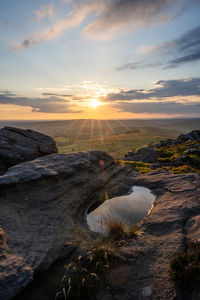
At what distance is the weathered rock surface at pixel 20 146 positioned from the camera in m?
15.8

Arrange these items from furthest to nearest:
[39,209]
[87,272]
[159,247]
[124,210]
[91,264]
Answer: [124,210] → [39,209] → [159,247] → [91,264] → [87,272]

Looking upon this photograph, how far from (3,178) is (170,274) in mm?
10357

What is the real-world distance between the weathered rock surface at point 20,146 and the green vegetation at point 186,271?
14.5 m

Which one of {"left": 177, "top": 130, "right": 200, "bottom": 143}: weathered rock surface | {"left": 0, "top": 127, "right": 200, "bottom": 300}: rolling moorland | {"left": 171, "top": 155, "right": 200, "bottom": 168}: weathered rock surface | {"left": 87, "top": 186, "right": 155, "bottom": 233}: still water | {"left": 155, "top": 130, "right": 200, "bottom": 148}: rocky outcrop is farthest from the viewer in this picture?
{"left": 177, "top": 130, "right": 200, "bottom": 143}: weathered rock surface

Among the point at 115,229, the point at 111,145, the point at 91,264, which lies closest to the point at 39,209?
the point at 115,229

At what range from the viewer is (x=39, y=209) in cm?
1076

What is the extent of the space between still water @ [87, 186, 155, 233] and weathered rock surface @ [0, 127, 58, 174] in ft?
29.2

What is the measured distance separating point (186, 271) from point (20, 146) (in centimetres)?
1666

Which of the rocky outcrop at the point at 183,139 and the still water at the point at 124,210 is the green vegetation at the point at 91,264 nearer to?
the still water at the point at 124,210

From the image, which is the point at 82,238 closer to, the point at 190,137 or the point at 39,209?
the point at 39,209

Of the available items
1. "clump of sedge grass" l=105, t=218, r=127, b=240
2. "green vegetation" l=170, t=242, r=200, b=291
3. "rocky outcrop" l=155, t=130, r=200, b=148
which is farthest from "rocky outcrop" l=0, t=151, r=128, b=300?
"rocky outcrop" l=155, t=130, r=200, b=148

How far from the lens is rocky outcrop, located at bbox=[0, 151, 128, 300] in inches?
245

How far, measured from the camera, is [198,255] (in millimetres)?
6656

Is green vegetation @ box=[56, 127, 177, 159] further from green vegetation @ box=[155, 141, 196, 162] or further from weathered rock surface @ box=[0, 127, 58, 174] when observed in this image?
weathered rock surface @ box=[0, 127, 58, 174]
